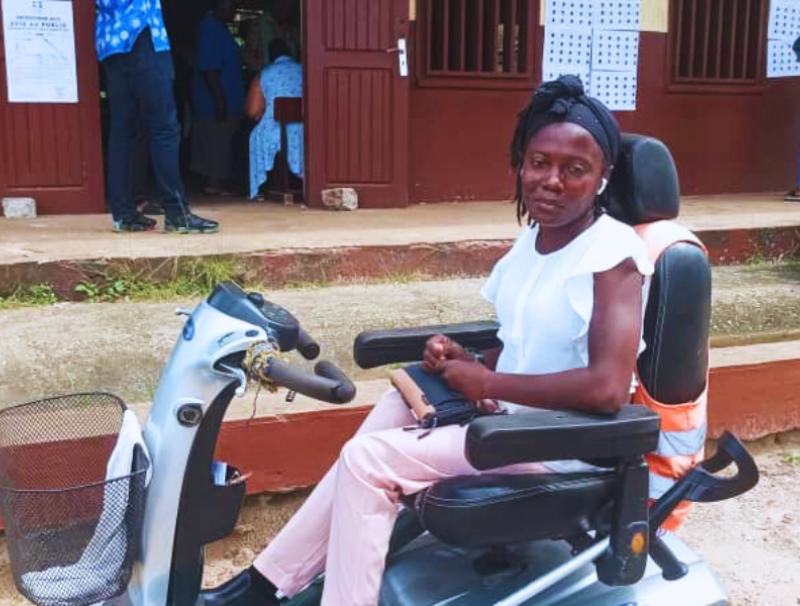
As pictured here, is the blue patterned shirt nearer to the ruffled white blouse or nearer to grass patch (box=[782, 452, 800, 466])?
the ruffled white blouse

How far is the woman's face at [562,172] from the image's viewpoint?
78.5 inches

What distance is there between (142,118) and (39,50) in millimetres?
1017

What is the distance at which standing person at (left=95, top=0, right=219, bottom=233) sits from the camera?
15.7 ft

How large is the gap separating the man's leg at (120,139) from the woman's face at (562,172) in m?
3.51

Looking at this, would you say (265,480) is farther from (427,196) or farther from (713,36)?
(713,36)

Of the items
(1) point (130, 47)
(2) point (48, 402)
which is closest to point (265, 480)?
(2) point (48, 402)

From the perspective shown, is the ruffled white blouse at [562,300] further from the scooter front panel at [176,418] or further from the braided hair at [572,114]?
the scooter front panel at [176,418]

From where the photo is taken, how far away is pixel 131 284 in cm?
438

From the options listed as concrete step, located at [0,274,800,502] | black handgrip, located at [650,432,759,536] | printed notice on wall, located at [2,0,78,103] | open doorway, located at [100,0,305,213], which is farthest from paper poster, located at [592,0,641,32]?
black handgrip, located at [650,432,759,536]

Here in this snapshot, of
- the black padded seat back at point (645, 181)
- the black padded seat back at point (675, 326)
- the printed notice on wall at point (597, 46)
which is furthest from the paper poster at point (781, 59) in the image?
the black padded seat back at point (675, 326)

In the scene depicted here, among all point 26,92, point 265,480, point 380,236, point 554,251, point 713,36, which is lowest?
point 265,480

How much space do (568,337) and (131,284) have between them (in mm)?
2873

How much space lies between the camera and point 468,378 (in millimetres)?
2020

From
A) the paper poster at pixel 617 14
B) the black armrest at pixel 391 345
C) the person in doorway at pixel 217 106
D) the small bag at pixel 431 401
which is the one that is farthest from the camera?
the person in doorway at pixel 217 106
